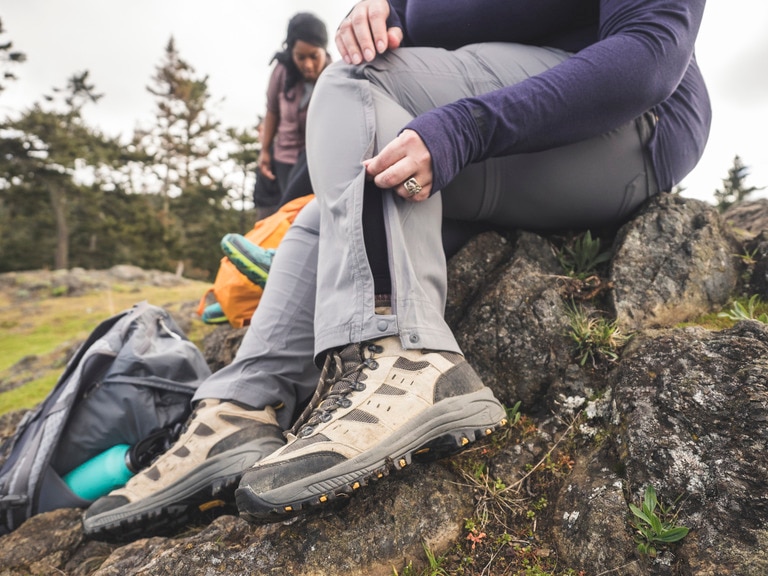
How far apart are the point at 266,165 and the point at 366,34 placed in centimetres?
380

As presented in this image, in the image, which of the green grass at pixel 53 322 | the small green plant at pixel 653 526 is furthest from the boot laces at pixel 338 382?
the green grass at pixel 53 322

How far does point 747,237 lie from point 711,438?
55.1 inches

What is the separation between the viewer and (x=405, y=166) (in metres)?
1.22

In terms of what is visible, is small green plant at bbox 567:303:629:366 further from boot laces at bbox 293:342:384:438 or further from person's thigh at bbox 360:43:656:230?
boot laces at bbox 293:342:384:438

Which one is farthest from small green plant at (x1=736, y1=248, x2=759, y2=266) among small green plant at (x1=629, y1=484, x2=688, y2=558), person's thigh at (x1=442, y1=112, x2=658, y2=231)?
small green plant at (x1=629, y1=484, x2=688, y2=558)

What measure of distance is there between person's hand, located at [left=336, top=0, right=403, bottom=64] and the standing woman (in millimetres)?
2684

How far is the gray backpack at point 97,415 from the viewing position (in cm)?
183

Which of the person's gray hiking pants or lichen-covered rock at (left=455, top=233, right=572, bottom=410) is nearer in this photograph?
the person's gray hiking pants

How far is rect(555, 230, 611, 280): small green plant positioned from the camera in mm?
1903

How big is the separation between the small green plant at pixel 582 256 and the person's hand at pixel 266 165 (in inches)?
Result: 149

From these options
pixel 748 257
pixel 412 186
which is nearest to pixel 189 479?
pixel 412 186

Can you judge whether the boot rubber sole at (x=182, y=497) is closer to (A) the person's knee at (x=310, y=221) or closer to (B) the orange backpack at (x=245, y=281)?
(A) the person's knee at (x=310, y=221)

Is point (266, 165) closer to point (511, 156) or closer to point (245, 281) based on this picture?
point (245, 281)

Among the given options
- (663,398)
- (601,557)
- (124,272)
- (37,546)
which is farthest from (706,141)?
(124,272)
